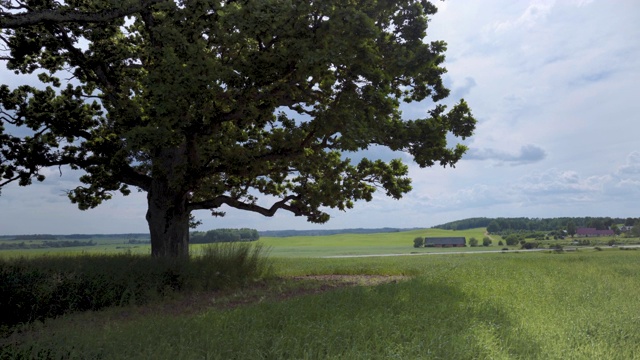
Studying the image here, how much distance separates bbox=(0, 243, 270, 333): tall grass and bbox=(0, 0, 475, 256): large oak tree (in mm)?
2573

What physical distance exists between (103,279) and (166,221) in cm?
526

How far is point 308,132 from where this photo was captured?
54.9 feet

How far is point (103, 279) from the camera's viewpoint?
468 inches

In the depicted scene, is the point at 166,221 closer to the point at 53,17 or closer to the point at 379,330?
the point at 53,17

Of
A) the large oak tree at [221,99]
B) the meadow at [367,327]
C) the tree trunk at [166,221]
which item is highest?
the large oak tree at [221,99]

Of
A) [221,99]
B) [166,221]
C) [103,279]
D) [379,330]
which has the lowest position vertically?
[379,330]

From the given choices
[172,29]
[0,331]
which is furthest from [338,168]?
[0,331]

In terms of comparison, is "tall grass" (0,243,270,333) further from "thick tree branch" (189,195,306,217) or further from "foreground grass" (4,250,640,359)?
"thick tree branch" (189,195,306,217)

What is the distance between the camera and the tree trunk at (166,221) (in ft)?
55.6

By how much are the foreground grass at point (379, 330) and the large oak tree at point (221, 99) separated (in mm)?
5291

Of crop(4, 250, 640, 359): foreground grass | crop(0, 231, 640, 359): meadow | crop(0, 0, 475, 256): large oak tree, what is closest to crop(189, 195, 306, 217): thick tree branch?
crop(0, 0, 475, 256): large oak tree

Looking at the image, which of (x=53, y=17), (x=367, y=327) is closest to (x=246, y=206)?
(x=53, y=17)

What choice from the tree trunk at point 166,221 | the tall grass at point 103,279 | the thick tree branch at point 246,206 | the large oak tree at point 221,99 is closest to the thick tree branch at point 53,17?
the large oak tree at point 221,99

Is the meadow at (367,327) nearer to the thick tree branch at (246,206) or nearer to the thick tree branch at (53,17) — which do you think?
the thick tree branch at (246,206)
